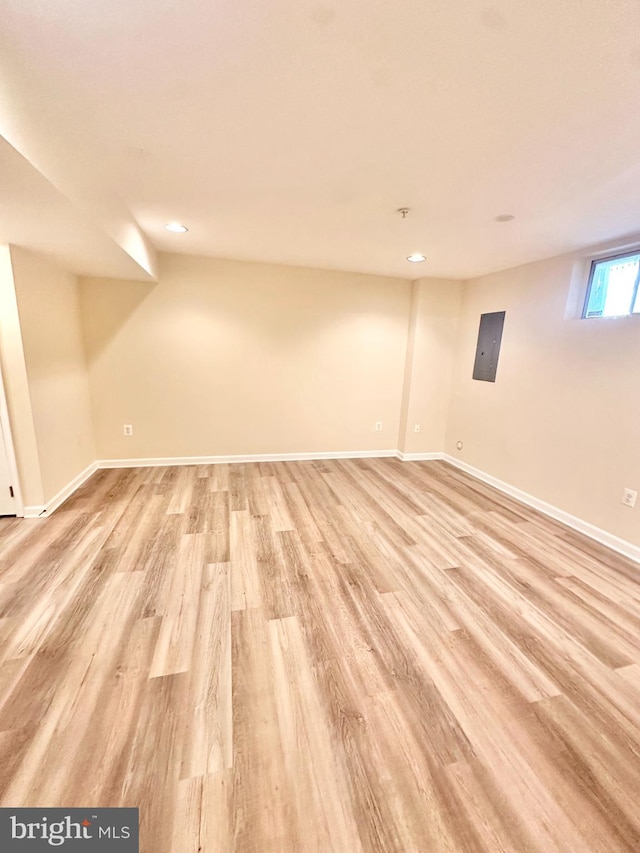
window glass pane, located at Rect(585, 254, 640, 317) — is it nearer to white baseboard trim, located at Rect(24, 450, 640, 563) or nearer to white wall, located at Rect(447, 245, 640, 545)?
white wall, located at Rect(447, 245, 640, 545)

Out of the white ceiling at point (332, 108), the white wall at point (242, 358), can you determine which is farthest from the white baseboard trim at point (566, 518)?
the white ceiling at point (332, 108)

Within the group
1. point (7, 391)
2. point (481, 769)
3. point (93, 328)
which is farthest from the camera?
point (93, 328)

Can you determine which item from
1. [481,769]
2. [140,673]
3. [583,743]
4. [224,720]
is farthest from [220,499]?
[583,743]

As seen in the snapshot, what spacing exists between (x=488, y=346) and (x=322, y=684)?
146 inches

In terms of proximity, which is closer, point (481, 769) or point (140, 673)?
point (481, 769)

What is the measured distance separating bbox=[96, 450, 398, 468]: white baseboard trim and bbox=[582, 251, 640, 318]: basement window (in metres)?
2.68

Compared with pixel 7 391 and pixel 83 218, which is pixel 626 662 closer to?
pixel 83 218

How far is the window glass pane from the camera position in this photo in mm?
2529

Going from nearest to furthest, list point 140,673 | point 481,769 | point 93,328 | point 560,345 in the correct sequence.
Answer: point 481,769, point 140,673, point 560,345, point 93,328

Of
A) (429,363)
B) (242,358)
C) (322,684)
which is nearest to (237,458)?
(242,358)

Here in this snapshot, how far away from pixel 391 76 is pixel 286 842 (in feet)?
7.93

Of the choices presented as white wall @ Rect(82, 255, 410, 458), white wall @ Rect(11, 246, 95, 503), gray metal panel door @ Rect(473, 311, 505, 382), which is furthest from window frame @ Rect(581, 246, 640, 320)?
white wall @ Rect(11, 246, 95, 503)

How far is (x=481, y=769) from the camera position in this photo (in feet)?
3.77

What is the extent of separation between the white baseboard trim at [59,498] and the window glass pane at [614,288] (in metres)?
4.79
